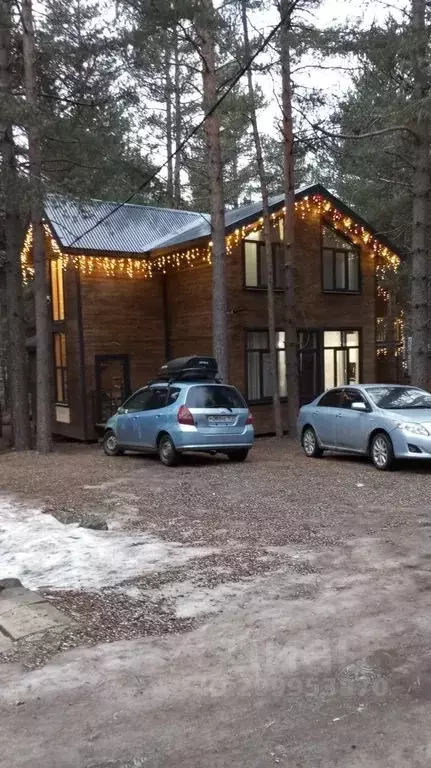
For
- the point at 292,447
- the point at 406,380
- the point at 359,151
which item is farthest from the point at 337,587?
the point at 406,380

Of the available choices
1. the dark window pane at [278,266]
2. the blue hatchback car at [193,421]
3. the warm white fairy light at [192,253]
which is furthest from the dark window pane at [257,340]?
the blue hatchback car at [193,421]

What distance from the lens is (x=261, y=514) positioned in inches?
326

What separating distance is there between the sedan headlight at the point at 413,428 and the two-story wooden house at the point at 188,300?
9048 mm

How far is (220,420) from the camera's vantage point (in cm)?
1272

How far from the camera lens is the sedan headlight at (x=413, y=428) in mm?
10914

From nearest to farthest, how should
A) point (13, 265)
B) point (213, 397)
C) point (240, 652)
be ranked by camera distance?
point (240, 652), point (213, 397), point (13, 265)

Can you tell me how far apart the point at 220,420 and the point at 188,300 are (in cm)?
866

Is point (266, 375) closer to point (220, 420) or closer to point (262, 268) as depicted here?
point (262, 268)

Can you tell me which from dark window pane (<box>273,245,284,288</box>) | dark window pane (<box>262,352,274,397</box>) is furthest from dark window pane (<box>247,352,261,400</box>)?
dark window pane (<box>273,245,284,288</box>)

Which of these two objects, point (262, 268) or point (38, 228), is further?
point (262, 268)

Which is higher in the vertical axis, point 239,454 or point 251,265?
point 251,265

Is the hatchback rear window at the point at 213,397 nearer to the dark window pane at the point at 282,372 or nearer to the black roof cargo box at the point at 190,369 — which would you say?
the black roof cargo box at the point at 190,369

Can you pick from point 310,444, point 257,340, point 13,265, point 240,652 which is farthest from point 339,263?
point 240,652

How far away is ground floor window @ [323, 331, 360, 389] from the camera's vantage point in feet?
73.6
